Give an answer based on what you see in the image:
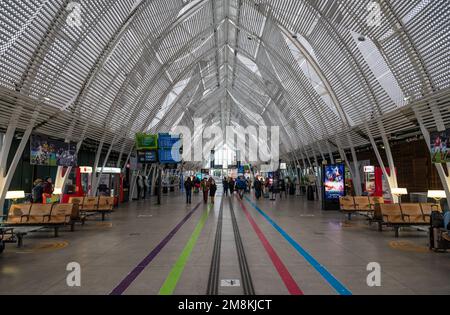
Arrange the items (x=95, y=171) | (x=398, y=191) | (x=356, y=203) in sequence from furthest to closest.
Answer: (x=95, y=171)
(x=398, y=191)
(x=356, y=203)

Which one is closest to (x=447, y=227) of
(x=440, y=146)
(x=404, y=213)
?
(x=404, y=213)

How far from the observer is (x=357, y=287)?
5.75m

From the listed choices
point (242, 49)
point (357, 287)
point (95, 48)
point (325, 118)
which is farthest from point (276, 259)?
point (242, 49)

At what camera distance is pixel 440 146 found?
11125mm

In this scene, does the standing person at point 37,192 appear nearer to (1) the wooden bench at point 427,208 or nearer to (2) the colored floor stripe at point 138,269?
(2) the colored floor stripe at point 138,269

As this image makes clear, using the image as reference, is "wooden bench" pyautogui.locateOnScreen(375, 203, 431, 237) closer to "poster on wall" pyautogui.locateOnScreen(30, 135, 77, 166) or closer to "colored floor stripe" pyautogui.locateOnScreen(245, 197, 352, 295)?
"colored floor stripe" pyautogui.locateOnScreen(245, 197, 352, 295)

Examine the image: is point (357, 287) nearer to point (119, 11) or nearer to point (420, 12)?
point (420, 12)

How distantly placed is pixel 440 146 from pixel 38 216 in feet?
43.6

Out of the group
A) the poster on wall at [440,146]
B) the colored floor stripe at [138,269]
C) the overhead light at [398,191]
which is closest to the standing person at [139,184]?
the overhead light at [398,191]

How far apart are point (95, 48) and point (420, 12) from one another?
15.2 m

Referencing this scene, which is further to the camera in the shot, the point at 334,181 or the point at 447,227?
the point at 334,181

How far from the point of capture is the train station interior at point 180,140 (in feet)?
22.5

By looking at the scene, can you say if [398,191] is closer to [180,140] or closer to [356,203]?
[356,203]

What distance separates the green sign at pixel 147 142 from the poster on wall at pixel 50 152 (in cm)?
803
